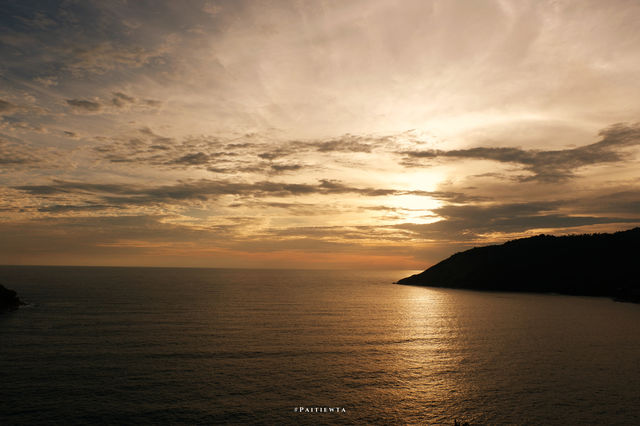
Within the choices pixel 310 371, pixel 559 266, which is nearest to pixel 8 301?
pixel 310 371

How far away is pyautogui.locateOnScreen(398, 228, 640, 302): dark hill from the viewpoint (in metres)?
132

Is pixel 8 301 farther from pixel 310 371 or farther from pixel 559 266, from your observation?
pixel 559 266

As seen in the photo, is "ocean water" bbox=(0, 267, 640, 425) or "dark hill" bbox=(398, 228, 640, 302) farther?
"dark hill" bbox=(398, 228, 640, 302)

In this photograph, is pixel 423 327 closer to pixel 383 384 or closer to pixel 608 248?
pixel 383 384

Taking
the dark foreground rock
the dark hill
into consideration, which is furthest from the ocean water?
the dark hill

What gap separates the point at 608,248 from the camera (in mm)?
150875

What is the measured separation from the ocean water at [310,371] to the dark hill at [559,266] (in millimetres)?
76400

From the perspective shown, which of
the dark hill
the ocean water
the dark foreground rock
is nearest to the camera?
the ocean water

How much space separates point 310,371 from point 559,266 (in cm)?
15282

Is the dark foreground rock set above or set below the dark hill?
below

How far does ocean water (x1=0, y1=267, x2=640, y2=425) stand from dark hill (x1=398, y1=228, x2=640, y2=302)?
76400 millimetres

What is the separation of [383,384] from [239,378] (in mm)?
14230

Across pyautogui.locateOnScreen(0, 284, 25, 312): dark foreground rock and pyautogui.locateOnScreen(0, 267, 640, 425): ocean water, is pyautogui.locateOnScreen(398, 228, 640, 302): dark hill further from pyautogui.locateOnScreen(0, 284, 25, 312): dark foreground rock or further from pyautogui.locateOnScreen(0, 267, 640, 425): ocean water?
pyautogui.locateOnScreen(0, 284, 25, 312): dark foreground rock

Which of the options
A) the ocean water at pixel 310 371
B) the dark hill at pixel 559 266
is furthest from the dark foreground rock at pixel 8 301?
the dark hill at pixel 559 266
